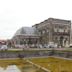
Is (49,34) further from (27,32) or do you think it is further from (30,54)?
(30,54)

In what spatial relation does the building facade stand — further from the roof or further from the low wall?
the low wall

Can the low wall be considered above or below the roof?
below

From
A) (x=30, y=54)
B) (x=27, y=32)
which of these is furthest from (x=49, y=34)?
(x=30, y=54)

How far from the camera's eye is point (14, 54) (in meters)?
39.6

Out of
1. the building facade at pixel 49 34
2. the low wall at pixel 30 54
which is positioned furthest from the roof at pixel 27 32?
the low wall at pixel 30 54

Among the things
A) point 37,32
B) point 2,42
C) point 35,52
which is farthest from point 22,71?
point 37,32

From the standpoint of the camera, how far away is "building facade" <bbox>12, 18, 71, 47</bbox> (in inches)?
2840

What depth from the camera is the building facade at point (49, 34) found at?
72125 mm

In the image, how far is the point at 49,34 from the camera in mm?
72312

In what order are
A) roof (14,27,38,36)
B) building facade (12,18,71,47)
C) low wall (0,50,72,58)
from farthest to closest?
roof (14,27,38,36)
building facade (12,18,71,47)
low wall (0,50,72,58)

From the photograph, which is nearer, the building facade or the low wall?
the low wall

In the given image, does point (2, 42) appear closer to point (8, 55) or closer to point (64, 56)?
point (8, 55)

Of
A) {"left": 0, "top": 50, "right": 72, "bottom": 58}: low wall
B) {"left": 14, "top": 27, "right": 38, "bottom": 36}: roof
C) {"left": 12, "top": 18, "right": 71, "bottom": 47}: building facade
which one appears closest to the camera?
{"left": 0, "top": 50, "right": 72, "bottom": 58}: low wall

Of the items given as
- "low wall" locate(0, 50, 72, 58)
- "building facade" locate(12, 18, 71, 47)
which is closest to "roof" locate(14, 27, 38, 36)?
"building facade" locate(12, 18, 71, 47)
